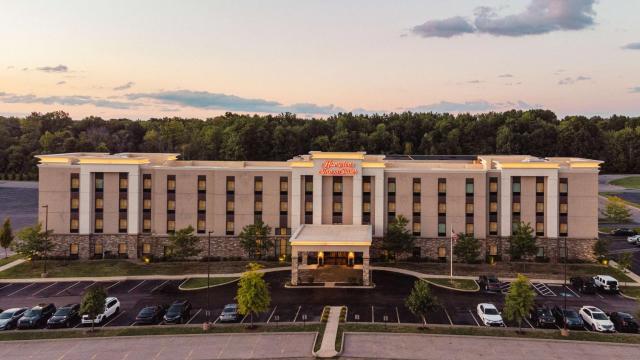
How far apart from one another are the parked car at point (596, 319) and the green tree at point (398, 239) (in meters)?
25.6

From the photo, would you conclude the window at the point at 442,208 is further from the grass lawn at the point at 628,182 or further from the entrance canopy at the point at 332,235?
Answer: the grass lawn at the point at 628,182

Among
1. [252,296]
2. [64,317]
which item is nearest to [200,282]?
[64,317]

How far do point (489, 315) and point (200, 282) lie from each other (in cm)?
3654

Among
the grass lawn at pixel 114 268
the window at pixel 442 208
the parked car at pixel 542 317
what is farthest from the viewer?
the window at pixel 442 208

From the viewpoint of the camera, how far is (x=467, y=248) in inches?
2753

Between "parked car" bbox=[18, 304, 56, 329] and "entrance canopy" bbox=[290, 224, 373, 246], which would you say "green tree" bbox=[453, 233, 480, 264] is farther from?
"parked car" bbox=[18, 304, 56, 329]

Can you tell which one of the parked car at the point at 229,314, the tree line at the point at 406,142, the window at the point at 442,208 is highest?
the tree line at the point at 406,142

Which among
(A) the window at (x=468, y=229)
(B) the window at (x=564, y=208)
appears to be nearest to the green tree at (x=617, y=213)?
(B) the window at (x=564, y=208)

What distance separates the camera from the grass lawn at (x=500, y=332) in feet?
146

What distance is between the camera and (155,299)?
5784 cm

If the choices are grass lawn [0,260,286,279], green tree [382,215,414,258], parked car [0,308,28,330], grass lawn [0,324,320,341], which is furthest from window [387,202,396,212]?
parked car [0,308,28,330]

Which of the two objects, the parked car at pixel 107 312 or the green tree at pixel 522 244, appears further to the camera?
the green tree at pixel 522 244

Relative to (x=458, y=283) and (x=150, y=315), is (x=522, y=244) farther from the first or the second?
(x=150, y=315)

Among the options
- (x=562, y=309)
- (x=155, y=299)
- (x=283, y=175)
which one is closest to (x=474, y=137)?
(x=283, y=175)
